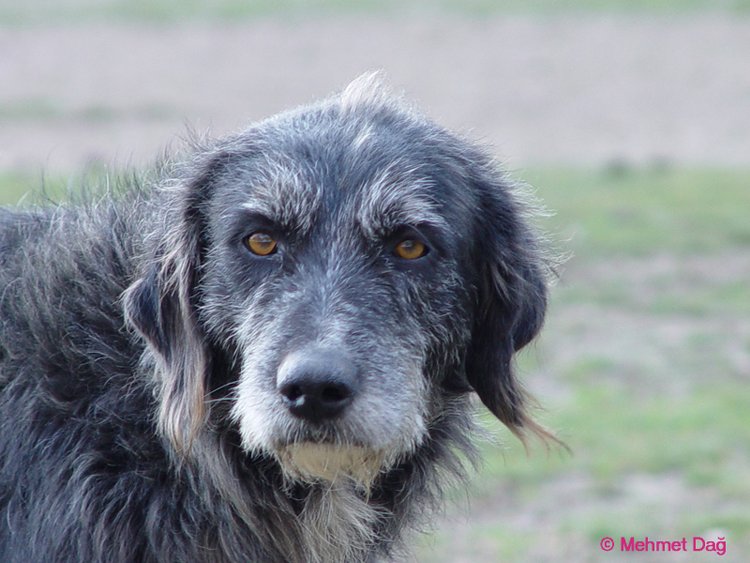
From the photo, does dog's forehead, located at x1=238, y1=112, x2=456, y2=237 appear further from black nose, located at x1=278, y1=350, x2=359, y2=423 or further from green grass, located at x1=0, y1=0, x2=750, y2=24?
green grass, located at x1=0, y1=0, x2=750, y2=24

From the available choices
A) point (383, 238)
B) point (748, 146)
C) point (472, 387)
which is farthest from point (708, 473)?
point (748, 146)

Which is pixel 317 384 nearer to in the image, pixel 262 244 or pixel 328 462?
pixel 328 462

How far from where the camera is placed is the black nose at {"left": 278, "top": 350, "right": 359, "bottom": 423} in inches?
138

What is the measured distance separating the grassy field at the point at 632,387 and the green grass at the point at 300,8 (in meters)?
13.0

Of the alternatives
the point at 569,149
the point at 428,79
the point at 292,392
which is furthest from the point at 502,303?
the point at 428,79

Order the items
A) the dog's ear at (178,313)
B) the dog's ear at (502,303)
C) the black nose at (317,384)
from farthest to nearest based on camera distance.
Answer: the dog's ear at (502,303) → the dog's ear at (178,313) → the black nose at (317,384)

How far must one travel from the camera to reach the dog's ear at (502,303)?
13.9 feet

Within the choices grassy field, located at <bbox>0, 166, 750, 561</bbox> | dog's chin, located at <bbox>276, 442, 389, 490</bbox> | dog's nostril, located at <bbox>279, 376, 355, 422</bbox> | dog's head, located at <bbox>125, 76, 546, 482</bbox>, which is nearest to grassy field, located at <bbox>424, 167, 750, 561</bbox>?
grassy field, located at <bbox>0, 166, 750, 561</bbox>

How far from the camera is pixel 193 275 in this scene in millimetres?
4066

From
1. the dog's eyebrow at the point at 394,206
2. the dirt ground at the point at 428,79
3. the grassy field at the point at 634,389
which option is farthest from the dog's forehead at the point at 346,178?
the dirt ground at the point at 428,79

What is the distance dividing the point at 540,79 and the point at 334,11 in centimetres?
728

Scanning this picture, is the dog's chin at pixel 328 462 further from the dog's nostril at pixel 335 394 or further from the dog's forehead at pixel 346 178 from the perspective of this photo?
the dog's forehead at pixel 346 178

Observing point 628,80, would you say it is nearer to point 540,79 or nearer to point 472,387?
point 540,79

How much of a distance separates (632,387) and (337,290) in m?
5.48
